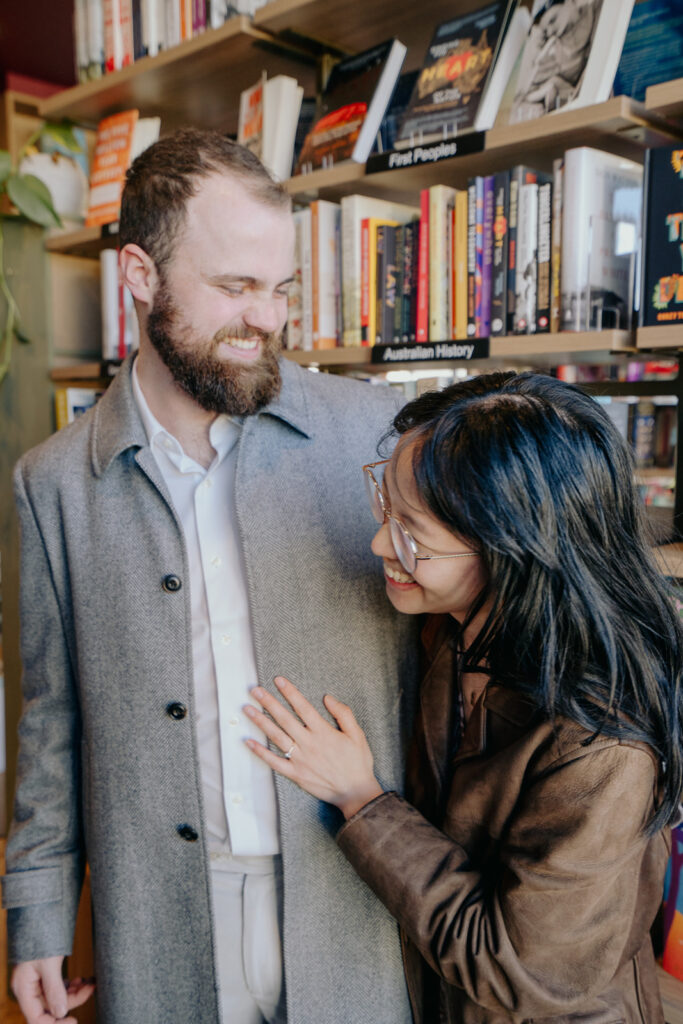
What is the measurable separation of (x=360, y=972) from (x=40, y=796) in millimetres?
522

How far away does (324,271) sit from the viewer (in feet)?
5.99

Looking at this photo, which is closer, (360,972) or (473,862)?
(473,862)

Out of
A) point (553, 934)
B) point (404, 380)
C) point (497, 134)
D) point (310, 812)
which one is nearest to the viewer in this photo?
point (553, 934)

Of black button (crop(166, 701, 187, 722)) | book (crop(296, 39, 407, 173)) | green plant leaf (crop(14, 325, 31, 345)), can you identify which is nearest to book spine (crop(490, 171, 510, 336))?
book (crop(296, 39, 407, 173))

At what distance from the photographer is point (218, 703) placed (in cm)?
108

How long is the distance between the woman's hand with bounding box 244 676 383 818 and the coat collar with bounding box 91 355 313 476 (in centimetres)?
37

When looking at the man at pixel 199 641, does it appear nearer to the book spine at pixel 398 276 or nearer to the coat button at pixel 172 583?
the coat button at pixel 172 583

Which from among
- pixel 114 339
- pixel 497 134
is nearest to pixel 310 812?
pixel 497 134

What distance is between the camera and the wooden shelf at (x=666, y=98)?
117cm

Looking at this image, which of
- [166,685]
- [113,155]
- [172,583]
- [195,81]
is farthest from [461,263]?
[113,155]

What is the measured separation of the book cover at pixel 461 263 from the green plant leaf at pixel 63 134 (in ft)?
4.83

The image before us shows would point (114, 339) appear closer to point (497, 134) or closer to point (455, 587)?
point (497, 134)

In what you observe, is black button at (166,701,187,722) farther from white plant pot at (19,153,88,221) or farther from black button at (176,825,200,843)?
white plant pot at (19,153,88,221)

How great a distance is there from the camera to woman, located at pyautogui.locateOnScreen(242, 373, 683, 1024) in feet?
2.57
